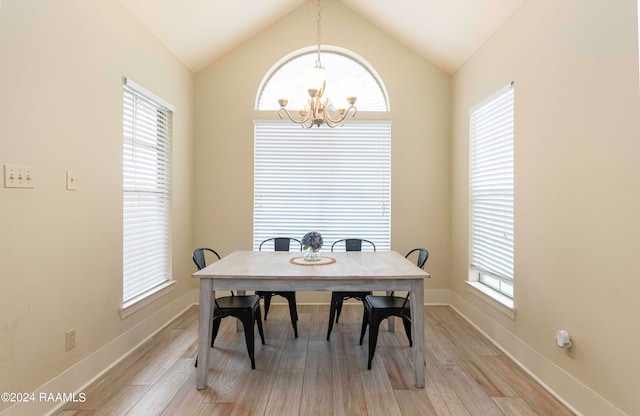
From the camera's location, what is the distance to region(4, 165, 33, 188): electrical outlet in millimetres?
1782

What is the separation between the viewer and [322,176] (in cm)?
432

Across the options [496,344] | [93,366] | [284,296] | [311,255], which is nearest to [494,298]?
[496,344]

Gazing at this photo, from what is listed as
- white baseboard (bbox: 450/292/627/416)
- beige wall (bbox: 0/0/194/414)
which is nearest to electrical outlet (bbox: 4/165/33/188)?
beige wall (bbox: 0/0/194/414)

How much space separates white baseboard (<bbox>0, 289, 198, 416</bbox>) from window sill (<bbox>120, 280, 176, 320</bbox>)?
0.49 feet

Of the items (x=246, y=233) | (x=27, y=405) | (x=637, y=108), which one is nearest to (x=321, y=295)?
(x=246, y=233)

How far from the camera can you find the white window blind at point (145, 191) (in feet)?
9.66

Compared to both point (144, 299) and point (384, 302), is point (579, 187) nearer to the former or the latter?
point (384, 302)

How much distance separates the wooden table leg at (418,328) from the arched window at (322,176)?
1.93 metres

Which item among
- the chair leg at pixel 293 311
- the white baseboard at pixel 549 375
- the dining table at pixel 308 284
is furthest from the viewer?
the chair leg at pixel 293 311

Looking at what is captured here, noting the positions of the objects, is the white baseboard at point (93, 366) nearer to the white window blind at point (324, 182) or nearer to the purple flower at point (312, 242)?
the white window blind at point (324, 182)

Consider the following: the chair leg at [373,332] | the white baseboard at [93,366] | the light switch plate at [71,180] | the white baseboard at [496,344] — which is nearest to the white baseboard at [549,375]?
the white baseboard at [496,344]

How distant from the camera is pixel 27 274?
1.91 m

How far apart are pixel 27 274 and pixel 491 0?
148 inches

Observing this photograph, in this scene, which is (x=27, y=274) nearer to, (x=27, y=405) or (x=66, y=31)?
(x=27, y=405)
